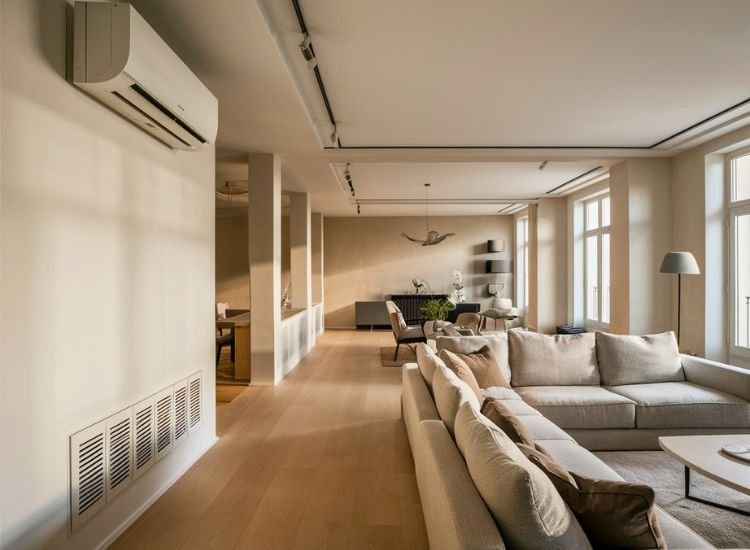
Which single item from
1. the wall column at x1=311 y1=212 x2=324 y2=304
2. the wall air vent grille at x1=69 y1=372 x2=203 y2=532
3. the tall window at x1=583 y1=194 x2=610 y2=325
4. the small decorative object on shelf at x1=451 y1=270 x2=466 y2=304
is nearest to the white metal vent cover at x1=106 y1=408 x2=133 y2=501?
the wall air vent grille at x1=69 y1=372 x2=203 y2=532

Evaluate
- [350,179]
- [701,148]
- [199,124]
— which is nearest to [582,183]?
[701,148]

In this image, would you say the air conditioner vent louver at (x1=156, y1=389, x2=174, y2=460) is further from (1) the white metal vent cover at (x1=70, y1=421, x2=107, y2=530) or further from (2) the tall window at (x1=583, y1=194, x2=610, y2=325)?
(2) the tall window at (x1=583, y1=194, x2=610, y2=325)

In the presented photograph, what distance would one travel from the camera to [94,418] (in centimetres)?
222

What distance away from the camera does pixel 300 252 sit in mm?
8328

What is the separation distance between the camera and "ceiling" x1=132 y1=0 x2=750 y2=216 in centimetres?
292

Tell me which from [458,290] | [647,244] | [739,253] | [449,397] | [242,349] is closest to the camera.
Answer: [449,397]

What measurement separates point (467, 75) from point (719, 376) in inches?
121

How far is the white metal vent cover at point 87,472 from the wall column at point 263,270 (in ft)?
11.4

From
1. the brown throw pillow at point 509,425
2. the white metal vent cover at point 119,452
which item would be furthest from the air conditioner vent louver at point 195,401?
the brown throw pillow at point 509,425

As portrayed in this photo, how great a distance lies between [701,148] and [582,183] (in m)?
2.48

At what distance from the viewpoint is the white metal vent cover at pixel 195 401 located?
334 cm

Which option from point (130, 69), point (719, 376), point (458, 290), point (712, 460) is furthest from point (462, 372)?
point (458, 290)

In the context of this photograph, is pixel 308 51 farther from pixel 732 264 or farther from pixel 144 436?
pixel 732 264

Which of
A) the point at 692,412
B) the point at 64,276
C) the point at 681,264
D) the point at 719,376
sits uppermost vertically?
the point at 681,264
